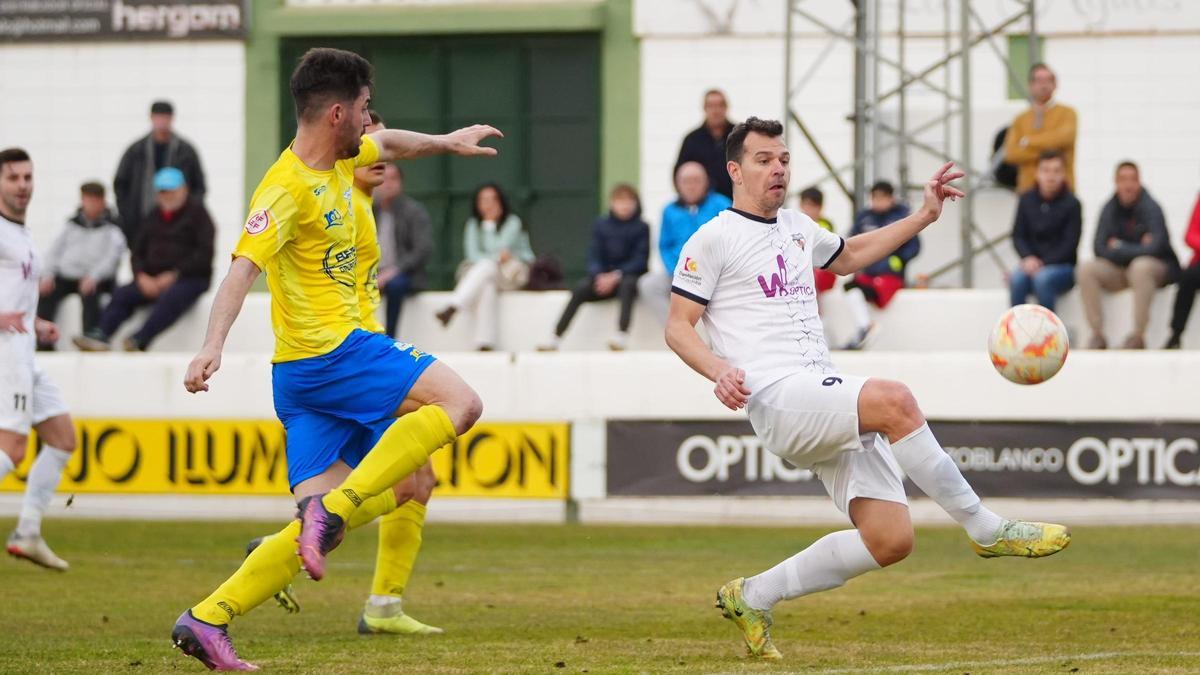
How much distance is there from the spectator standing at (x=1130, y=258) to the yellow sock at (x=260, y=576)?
34.3 feet

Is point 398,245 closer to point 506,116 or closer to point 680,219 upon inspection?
point 680,219

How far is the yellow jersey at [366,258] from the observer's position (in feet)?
25.1

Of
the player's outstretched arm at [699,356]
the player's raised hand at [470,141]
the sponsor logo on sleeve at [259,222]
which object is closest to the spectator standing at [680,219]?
the player's raised hand at [470,141]

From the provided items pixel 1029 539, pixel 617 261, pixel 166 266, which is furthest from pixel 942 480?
pixel 166 266

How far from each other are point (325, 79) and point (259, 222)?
0.59 meters

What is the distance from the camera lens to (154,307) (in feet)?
57.5

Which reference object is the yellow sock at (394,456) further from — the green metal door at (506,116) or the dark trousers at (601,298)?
the green metal door at (506,116)

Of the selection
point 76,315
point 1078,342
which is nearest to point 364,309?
Answer: point 1078,342

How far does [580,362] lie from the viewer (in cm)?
1656

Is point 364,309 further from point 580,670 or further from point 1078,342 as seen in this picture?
point 1078,342

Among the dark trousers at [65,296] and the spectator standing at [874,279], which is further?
the dark trousers at [65,296]

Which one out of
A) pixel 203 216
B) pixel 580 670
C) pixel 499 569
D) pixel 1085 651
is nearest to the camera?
pixel 580 670

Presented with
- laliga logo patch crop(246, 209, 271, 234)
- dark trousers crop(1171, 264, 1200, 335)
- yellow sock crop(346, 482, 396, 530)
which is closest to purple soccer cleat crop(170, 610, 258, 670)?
yellow sock crop(346, 482, 396, 530)

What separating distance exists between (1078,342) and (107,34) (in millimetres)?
13241
